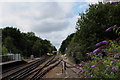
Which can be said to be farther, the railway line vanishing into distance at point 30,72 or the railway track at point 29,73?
the railway track at point 29,73

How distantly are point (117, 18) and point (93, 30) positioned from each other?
1961 millimetres

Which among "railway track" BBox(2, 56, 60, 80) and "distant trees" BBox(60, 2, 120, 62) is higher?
"distant trees" BBox(60, 2, 120, 62)

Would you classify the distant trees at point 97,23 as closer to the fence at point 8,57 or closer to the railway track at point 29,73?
the railway track at point 29,73

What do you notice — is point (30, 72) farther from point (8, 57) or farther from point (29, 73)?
point (8, 57)

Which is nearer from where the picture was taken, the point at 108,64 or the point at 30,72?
the point at 108,64

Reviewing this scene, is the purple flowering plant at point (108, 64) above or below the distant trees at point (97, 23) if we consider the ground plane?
below

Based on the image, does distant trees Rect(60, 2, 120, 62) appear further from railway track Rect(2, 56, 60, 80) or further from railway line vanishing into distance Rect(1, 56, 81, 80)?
railway track Rect(2, 56, 60, 80)

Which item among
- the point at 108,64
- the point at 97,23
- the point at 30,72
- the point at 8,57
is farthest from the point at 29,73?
the point at 108,64

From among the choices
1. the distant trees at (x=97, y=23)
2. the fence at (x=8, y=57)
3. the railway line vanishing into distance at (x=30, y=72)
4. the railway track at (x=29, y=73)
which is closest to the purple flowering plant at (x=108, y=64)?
the railway line vanishing into distance at (x=30, y=72)

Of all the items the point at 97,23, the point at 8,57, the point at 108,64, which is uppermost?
the point at 97,23

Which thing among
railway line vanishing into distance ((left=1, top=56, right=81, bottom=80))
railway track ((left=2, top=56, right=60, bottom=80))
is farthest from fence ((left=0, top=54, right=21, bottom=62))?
railway track ((left=2, top=56, right=60, bottom=80))

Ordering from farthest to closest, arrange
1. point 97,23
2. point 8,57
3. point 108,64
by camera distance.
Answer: point 8,57 < point 97,23 < point 108,64

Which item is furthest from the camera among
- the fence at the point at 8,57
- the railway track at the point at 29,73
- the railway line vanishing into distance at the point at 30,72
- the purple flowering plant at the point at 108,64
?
the fence at the point at 8,57

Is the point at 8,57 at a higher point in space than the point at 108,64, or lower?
higher
